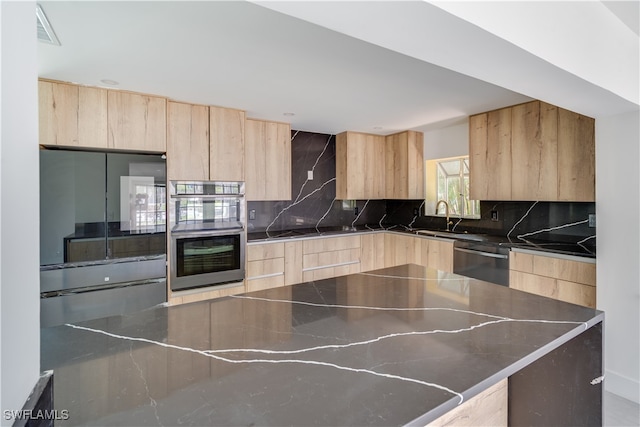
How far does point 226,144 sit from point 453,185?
2.95 m

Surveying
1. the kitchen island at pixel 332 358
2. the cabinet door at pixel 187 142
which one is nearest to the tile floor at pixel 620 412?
the kitchen island at pixel 332 358

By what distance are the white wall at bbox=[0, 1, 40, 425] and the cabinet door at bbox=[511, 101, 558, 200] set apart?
11.2ft

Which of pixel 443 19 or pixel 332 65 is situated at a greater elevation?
pixel 332 65

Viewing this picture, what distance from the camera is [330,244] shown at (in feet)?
12.8

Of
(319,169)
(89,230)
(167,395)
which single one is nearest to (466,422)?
(167,395)

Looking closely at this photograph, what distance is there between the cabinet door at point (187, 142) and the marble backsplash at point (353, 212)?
1.03m

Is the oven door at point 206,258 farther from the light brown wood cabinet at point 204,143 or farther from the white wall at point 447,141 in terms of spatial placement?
the white wall at point 447,141

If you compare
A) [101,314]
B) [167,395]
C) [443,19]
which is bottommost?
[101,314]

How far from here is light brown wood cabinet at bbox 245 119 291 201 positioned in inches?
141

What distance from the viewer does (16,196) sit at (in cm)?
45

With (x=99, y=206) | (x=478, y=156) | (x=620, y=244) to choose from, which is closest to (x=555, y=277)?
(x=620, y=244)

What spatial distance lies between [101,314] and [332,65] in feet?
8.72

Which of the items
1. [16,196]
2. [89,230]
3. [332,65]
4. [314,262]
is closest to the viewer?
[16,196]

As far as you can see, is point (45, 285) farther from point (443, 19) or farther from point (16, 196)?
point (443, 19)
